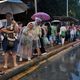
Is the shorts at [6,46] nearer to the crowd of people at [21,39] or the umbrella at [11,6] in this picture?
the crowd of people at [21,39]

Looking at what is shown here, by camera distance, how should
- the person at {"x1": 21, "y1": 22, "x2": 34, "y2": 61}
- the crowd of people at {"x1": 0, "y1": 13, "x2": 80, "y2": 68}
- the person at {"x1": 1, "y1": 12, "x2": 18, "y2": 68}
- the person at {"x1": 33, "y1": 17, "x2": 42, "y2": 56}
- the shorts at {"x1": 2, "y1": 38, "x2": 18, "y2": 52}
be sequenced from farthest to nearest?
the person at {"x1": 33, "y1": 17, "x2": 42, "y2": 56}
the person at {"x1": 21, "y1": 22, "x2": 34, "y2": 61}
the shorts at {"x1": 2, "y1": 38, "x2": 18, "y2": 52}
the crowd of people at {"x1": 0, "y1": 13, "x2": 80, "y2": 68}
the person at {"x1": 1, "y1": 12, "x2": 18, "y2": 68}

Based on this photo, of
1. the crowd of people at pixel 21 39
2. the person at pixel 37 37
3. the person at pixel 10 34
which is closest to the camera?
the person at pixel 10 34

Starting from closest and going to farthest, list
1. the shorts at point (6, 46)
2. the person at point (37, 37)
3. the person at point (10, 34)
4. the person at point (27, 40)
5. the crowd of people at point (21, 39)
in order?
1. the person at point (10, 34)
2. the crowd of people at point (21, 39)
3. the shorts at point (6, 46)
4. the person at point (27, 40)
5. the person at point (37, 37)

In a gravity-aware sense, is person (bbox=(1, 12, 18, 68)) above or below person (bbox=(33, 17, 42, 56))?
above

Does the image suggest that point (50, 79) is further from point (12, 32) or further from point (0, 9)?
point (0, 9)

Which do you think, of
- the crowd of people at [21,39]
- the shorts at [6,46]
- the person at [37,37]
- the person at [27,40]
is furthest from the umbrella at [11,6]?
the person at [37,37]

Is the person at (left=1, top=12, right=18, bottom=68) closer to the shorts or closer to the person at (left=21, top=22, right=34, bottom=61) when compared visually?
the shorts

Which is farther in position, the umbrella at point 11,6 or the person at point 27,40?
the person at point 27,40

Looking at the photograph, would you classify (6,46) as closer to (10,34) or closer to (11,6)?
(10,34)

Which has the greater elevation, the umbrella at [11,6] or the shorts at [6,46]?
the umbrella at [11,6]

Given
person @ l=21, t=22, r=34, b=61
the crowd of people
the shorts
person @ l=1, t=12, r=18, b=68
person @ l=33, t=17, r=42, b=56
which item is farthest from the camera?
person @ l=33, t=17, r=42, b=56

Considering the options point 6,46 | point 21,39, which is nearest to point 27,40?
point 21,39

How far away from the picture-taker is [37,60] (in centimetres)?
1642

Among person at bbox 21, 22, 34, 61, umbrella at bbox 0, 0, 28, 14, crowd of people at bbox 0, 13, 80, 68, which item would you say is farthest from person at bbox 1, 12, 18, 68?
person at bbox 21, 22, 34, 61
